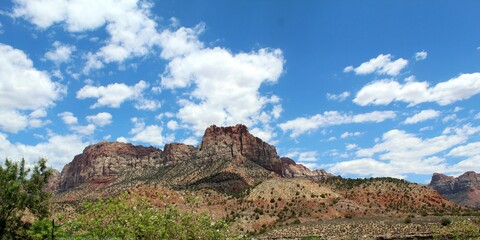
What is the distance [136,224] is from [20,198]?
22215mm

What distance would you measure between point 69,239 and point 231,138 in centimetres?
16427

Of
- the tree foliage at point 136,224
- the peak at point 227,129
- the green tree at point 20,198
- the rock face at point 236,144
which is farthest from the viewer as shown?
the peak at point 227,129

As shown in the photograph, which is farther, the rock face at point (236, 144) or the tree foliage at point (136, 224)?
the rock face at point (236, 144)

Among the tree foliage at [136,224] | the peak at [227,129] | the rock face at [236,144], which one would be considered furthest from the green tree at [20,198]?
the peak at [227,129]

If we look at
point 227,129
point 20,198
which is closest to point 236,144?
point 227,129

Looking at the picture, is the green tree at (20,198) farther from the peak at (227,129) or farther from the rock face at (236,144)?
the peak at (227,129)

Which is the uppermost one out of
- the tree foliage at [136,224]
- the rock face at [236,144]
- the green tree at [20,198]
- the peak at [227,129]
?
the peak at [227,129]

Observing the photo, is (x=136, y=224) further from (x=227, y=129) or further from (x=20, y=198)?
(x=227, y=129)

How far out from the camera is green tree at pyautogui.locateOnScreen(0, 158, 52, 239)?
3269 centimetres

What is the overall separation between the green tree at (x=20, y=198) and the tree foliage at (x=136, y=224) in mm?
18110

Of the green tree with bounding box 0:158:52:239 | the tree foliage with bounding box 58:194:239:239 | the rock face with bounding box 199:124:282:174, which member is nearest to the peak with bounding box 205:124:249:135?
the rock face with bounding box 199:124:282:174

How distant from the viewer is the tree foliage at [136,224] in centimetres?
1588

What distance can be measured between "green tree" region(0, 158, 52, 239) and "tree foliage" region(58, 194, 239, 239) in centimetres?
1811

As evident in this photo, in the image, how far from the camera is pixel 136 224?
16016 millimetres
